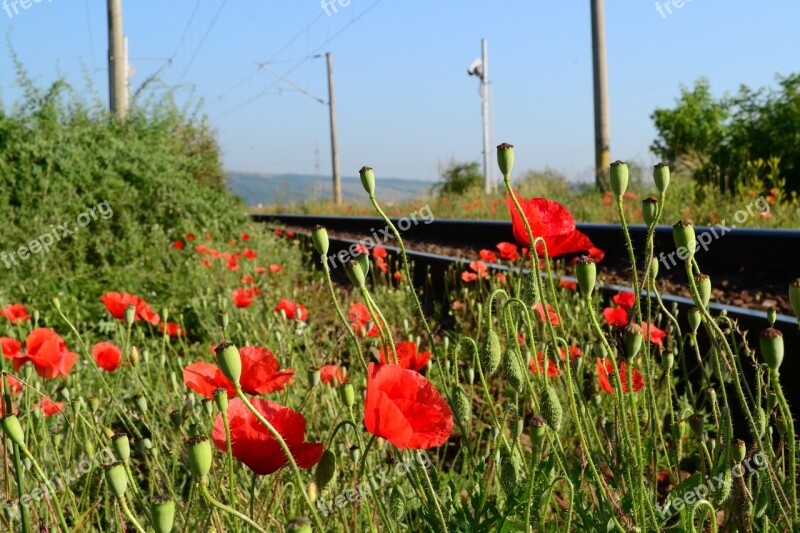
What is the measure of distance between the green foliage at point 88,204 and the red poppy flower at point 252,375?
484 cm

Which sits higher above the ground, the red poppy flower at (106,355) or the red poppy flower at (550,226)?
the red poppy flower at (550,226)

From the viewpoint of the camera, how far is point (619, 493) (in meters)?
1.65

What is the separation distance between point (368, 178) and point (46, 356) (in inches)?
42.6

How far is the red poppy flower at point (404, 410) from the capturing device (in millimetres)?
1034

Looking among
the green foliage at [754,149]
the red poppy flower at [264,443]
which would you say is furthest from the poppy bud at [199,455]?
the green foliage at [754,149]

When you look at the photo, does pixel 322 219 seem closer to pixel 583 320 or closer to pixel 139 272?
pixel 139 272

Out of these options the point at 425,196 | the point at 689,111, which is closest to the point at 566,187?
the point at 425,196

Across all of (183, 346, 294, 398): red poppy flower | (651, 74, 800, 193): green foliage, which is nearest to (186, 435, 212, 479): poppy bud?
(183, 346, 294, 398): red poppy flower

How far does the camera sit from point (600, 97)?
37.0 ft

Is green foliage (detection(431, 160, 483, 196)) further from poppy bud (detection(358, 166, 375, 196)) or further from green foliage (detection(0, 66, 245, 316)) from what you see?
poppy bud (detection(358, 166, 375, 196))

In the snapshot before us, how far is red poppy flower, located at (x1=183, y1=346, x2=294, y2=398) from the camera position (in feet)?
4.45

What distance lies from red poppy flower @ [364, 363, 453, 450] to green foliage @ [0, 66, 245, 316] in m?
5.31

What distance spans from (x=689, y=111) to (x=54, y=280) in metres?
34.4

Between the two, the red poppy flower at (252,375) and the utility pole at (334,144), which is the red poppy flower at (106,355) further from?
the utility pole at (334,144)
